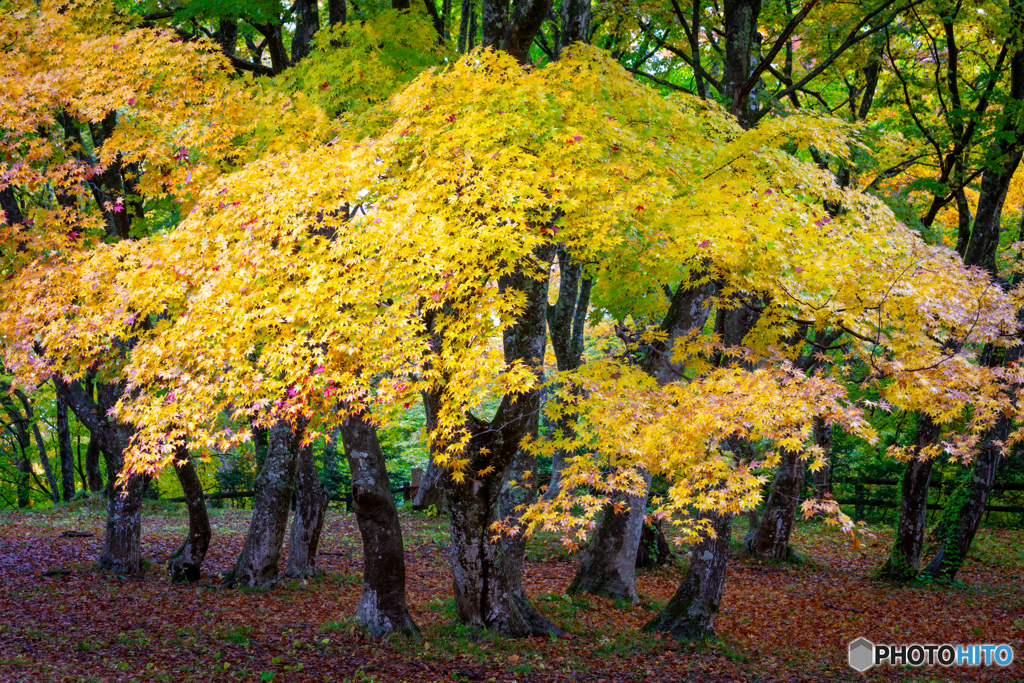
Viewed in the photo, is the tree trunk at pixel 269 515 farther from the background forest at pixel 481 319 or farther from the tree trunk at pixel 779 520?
the tree trunk at pixel 779 520

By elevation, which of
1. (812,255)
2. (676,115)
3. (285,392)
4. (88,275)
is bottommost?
(285,392)

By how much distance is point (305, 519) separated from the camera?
12.4m

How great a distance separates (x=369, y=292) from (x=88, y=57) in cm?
646

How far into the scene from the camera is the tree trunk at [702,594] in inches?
388

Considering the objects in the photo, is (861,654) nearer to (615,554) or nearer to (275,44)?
(615,554)

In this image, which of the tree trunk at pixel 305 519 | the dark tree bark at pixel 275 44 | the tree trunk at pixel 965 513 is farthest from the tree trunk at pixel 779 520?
the dark tree bark at pixel 275 44

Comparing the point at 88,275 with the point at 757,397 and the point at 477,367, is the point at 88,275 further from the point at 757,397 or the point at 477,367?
the point at 757,397

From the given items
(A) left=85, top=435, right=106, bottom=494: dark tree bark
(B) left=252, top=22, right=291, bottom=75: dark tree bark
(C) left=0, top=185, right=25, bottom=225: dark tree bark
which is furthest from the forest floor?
(B) left=252, top=22, right=291, bottom=75: dark tree bark

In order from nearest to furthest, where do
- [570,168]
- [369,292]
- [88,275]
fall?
[369,292] < [570,168] < [88,275]

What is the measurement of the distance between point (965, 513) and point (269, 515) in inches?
508

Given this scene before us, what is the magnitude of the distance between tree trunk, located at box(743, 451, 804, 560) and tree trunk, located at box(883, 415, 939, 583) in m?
2.17

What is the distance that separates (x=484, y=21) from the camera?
9.36 meters

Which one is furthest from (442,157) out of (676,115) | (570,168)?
(676,115)

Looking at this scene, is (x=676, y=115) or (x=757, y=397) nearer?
(x=757, y=397)
